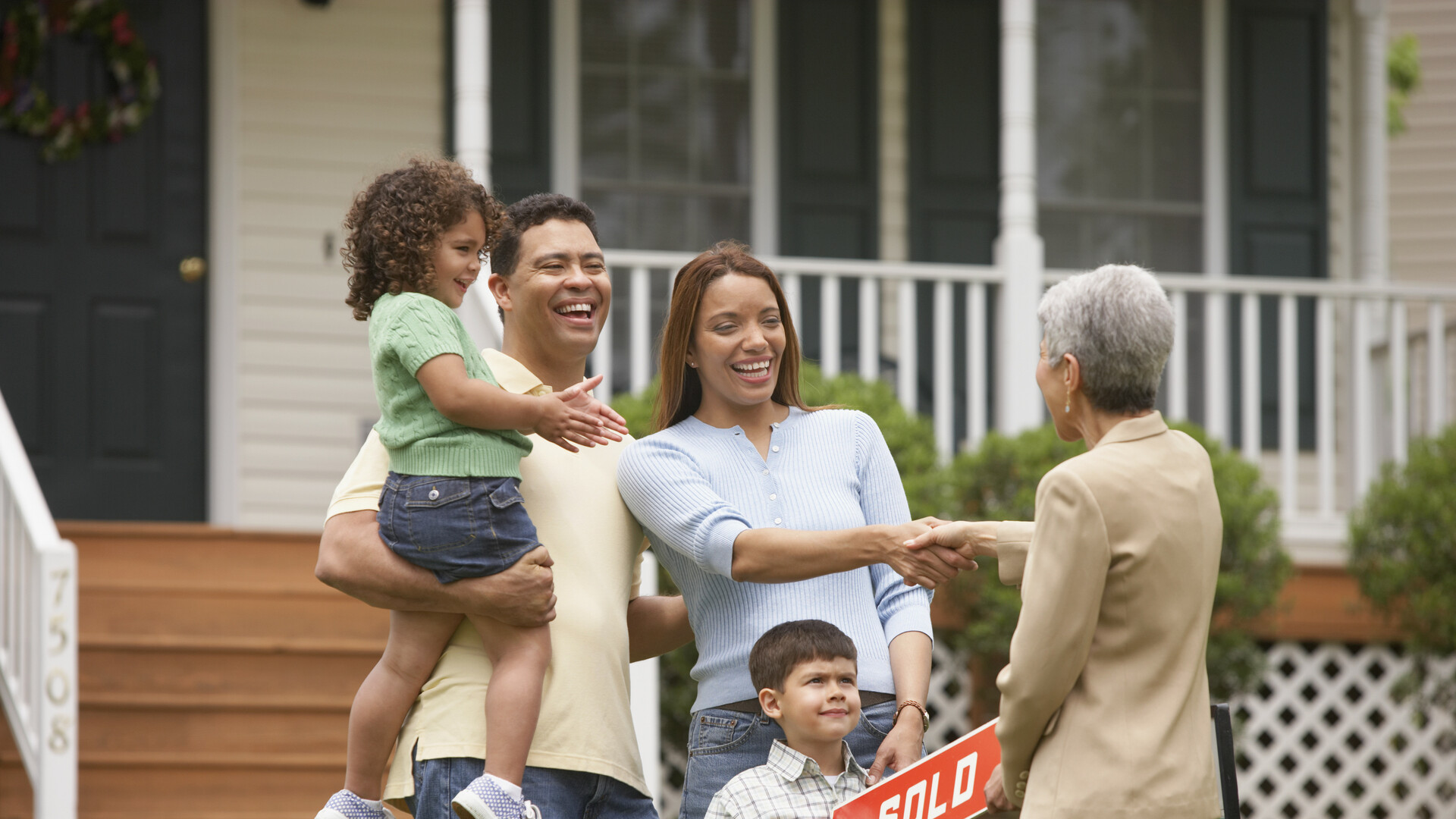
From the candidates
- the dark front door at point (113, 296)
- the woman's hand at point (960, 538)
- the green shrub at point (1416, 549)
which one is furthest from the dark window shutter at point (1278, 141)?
the woman's hand at point (960, 538)

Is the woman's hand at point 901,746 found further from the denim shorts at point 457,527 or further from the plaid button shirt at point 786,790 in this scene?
the denim shorts at point 457,527

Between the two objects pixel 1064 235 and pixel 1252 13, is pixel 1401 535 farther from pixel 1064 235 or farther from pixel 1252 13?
pixel 1252 13

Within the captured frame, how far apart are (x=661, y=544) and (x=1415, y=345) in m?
6.05

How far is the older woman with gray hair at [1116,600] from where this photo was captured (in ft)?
7.45

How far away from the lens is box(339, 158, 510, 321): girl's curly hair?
2768 millimetres

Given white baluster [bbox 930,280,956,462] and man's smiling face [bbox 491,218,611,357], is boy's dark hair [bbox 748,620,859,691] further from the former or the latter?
white baluster [bbox 930,280,956,462]

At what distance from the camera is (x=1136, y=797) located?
227cm

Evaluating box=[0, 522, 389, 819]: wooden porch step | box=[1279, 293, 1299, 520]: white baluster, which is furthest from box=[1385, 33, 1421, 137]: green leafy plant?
box=[0, 522, 389, 819]: wooden porch step

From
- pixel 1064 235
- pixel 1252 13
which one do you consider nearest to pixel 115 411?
pixel 1064 235

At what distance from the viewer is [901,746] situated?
2.61 m

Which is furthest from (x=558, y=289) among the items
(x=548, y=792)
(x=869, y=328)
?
(x=869, y=328)

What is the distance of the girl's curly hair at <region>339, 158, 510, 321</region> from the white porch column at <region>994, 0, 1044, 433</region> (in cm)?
444

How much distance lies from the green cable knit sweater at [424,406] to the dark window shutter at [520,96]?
5054mm

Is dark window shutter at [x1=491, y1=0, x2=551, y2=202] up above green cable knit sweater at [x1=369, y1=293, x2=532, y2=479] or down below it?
above
